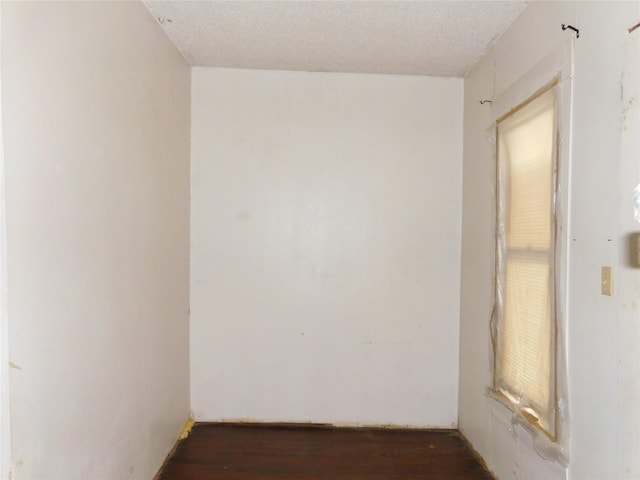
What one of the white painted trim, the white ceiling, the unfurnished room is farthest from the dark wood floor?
the white ceiling

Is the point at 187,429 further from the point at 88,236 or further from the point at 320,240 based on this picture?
the point at 88,236

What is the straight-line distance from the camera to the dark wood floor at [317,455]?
7.02 ft

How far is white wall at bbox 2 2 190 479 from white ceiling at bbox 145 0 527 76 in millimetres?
264

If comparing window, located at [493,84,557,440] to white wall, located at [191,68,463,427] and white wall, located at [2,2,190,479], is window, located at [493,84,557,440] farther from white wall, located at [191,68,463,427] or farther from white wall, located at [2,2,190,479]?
white wall, located at [2,2,190,479]

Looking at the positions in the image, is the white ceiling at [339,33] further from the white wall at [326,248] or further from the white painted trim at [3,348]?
the white painted trim at [3,348]

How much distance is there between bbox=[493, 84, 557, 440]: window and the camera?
1.59 meters

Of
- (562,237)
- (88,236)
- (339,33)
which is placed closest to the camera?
(88,236)

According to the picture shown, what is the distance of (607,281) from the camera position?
1.25 meters

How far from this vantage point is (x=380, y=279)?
2682mm

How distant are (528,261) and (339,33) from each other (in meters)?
1.69

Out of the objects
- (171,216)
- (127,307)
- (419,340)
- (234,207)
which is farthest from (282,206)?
(419,340)

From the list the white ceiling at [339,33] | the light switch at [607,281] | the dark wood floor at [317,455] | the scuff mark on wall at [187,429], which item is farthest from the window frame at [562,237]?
the scuff mark on wall at [187,429]

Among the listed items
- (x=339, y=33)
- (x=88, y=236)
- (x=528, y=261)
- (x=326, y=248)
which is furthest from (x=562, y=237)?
(x=88, y=236)

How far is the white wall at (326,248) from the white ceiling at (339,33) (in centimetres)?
17
